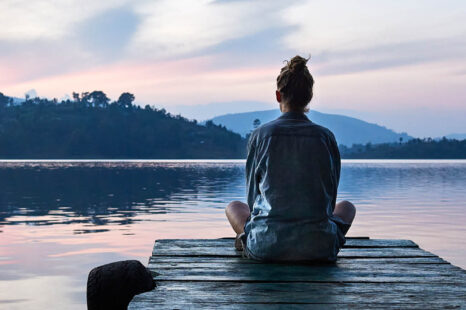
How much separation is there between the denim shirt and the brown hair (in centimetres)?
12

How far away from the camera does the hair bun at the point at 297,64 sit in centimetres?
467

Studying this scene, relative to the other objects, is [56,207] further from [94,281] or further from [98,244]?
[94,281]

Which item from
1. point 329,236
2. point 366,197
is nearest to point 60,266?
point 329,236

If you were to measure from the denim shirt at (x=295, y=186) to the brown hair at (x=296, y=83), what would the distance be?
0.38 ft

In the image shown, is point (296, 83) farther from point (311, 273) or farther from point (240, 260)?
point (240, 260)

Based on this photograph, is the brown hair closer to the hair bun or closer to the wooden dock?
the hair bun

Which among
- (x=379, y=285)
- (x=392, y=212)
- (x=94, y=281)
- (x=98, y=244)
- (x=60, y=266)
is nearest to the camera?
(x=379, y=285)

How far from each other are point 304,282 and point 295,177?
86cm

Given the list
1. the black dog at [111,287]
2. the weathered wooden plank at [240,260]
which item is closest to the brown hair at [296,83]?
the weathered wooden plank at [240,260]

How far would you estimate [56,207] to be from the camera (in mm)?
26625

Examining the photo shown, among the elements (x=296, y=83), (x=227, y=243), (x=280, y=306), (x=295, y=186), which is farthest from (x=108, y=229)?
(x=280, y=306)

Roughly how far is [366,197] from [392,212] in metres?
8.07

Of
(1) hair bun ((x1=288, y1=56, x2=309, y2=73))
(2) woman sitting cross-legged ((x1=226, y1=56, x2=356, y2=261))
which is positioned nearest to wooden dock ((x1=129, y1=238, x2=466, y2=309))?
(2) woman sitting cross-legged ((x1=226, y1=56, x2=356, y2=261))

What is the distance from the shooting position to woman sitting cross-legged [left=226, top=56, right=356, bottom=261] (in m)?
4.73
